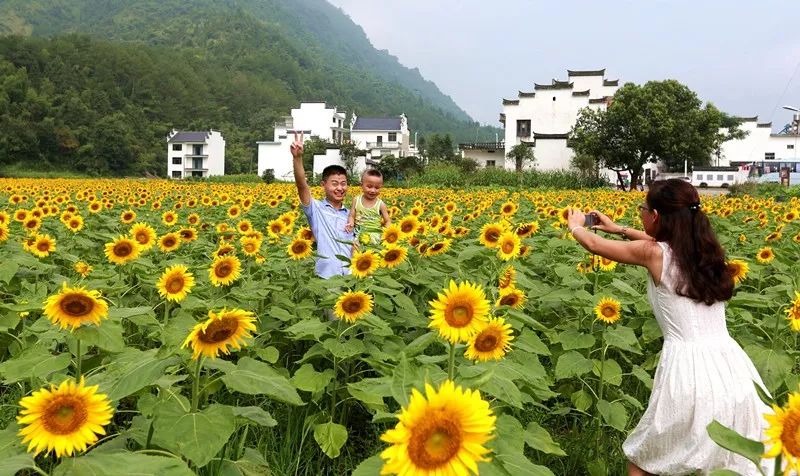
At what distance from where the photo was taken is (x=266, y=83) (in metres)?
114

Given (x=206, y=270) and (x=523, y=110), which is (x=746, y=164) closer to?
(x=523, y=110)

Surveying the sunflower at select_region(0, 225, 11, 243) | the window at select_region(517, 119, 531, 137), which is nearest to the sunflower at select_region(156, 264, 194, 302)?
the sunflower at select_region(0, 225, 11, 243)

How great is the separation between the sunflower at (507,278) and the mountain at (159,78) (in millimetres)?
61238

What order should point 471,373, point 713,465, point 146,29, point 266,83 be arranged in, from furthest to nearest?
point 146,29, point 266,83, point 713,465, point 471,373

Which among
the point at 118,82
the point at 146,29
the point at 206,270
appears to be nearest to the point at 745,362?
the point at 206,270

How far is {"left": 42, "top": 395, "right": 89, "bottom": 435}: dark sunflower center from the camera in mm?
1409

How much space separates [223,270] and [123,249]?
784 millimetres

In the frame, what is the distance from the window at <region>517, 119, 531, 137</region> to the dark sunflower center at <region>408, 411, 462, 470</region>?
152 feet

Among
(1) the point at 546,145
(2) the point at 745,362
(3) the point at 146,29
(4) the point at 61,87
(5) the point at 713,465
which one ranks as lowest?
(5) the point at 713,465

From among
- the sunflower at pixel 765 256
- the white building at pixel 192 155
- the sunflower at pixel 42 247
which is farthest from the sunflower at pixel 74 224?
the white building at pixel 192 155

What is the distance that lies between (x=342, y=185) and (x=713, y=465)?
9.77 feet

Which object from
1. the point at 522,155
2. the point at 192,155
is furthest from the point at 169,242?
the point at 192,155

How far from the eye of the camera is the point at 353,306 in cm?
259

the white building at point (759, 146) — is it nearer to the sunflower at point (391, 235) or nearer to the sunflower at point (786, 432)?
the sunflower at point (391, 235)
